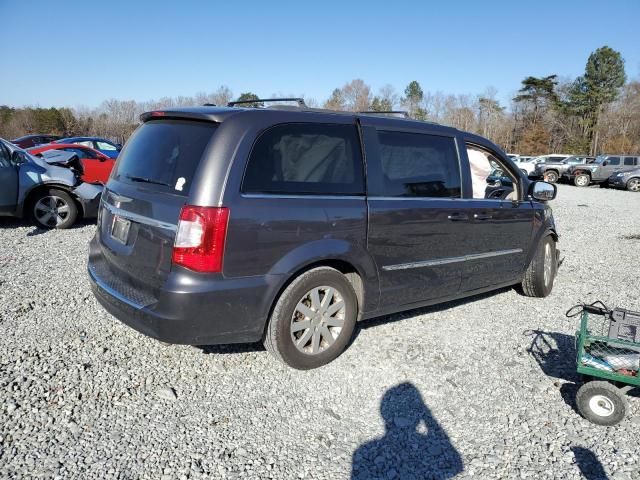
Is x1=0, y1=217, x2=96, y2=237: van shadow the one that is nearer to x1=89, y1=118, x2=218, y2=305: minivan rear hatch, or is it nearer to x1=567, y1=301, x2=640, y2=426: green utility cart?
x1=89, y1=118, x2=218, y2=305: minivan rear hatch

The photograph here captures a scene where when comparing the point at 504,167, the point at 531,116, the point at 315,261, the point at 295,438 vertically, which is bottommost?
the point at 295,438

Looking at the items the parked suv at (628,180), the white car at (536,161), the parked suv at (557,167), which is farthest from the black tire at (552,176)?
the parked suv at (628,180)

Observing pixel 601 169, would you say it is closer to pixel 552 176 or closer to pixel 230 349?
pixel 552 176

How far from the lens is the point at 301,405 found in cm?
308

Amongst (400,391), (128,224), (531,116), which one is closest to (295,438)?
(400,391)

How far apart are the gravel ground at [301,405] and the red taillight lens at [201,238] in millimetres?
914

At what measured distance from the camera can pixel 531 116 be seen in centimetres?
6241

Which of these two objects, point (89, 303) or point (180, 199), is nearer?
point (180, 199)

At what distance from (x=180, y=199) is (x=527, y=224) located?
3.71 metres

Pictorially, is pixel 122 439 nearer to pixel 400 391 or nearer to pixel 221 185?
pixel 221 185

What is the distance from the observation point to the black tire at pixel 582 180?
86.6ft

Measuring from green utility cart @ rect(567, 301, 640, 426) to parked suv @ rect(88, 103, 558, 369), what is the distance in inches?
51.5

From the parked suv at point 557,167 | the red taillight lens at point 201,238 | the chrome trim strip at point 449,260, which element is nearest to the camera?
the red taillight lens at point 201,238

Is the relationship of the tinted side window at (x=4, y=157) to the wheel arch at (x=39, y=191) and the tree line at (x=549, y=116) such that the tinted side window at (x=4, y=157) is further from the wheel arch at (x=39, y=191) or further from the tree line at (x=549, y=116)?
the tree line at (x=549, y=116)
